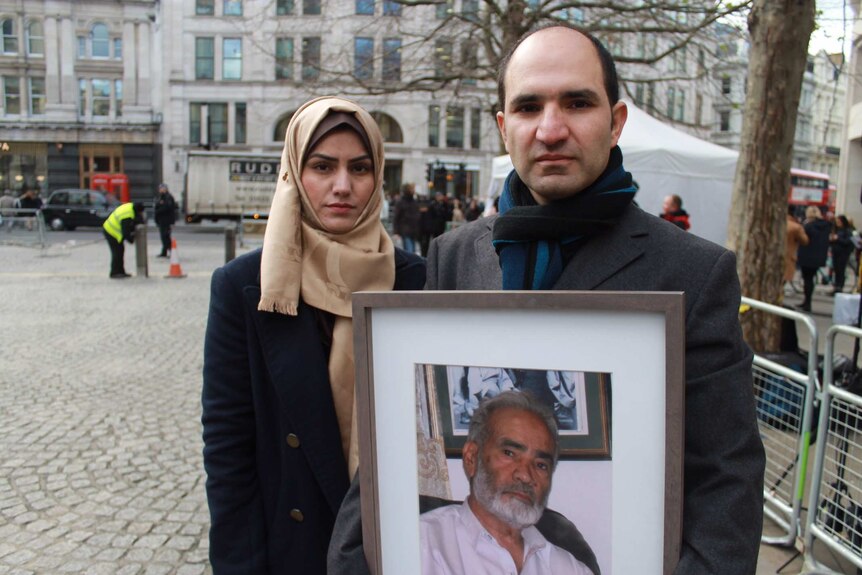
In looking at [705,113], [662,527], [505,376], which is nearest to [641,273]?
[505,376]

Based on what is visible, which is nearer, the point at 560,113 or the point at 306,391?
the point at 560,113

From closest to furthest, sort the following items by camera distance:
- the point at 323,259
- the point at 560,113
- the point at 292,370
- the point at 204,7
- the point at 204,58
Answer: the point at 560,113, the point at 292,370, the point at 323,259, the point at 204,7, the point at 204,58

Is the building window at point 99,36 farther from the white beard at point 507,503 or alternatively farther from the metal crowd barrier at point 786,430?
the white beard at point 507,503

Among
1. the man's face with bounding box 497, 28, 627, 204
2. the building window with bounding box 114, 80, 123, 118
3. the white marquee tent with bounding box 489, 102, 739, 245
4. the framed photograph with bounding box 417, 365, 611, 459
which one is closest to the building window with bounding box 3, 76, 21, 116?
the building window with bounding box 114, 80, 123, 118

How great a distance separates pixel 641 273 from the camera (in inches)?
53.6

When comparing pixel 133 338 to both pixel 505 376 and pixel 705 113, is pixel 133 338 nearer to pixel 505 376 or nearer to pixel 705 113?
pixel 505 376

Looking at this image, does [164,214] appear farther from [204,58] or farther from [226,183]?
[204,58]

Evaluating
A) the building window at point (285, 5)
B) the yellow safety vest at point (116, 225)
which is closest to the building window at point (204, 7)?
the building window at point (285, 5)

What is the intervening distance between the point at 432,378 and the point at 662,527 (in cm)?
44

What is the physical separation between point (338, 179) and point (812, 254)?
13.5m

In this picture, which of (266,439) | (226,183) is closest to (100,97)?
(226,183)

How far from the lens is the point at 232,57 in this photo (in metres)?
43.4

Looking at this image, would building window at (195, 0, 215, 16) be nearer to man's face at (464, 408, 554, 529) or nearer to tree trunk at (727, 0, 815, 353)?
tree trunk at (727, 0, 815, 353)

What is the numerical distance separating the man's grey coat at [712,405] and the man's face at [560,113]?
191 millimetres
